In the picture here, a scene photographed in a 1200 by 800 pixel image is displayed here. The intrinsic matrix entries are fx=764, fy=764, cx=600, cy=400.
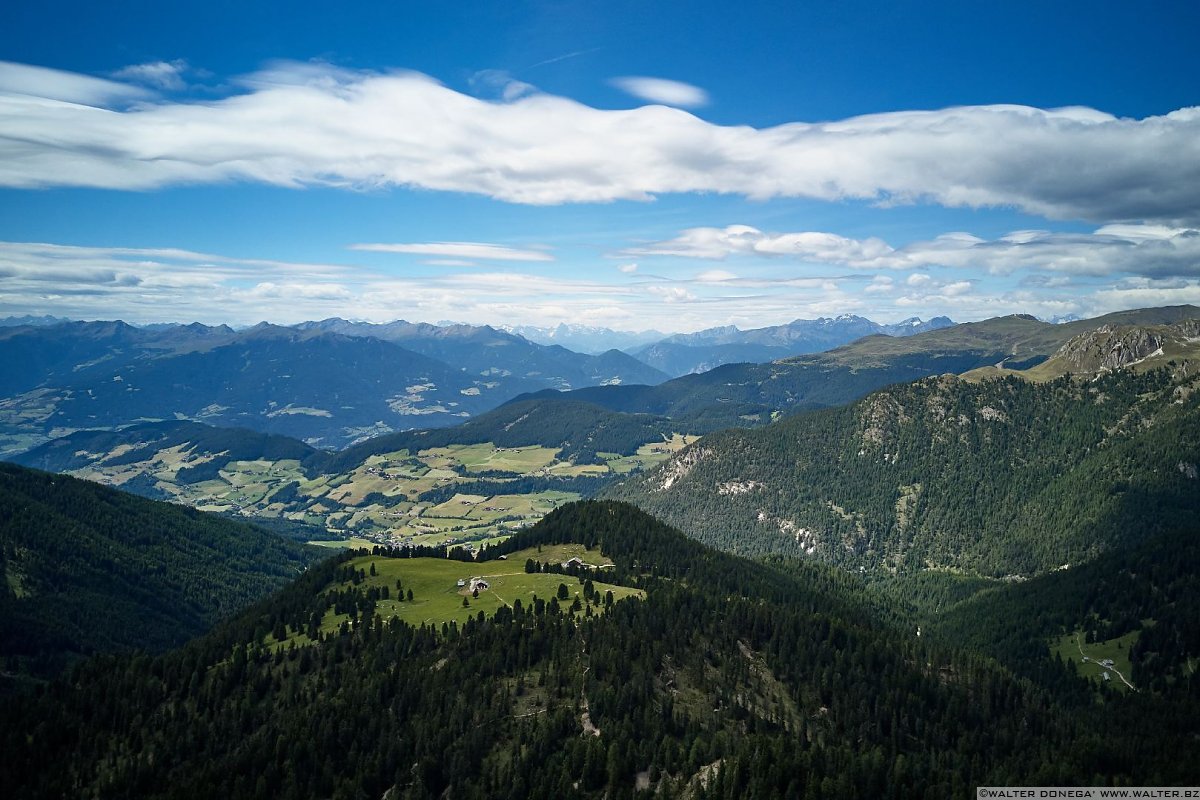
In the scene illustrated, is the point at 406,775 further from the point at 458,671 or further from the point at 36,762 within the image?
the point at 36,762

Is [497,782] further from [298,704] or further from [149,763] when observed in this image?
[149,763]

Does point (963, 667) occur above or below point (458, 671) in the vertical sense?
below

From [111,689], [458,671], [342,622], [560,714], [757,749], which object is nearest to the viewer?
[757,749]

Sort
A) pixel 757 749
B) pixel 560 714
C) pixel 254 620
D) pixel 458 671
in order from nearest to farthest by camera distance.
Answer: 1. pixel 757 749
2. pixel 560 714
3. pixel 458 671
4. pixel 254 620

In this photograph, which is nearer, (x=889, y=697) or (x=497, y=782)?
(x=497, y=782)

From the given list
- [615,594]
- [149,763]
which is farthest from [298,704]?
[615,594]

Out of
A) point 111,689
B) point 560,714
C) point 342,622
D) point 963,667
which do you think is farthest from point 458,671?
point 963,667
